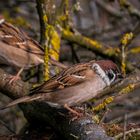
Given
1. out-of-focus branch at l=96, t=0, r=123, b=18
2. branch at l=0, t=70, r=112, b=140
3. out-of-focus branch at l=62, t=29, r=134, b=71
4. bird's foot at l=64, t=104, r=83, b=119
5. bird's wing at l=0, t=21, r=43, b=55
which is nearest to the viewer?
branch at l=0, t=70, r=112, b=140

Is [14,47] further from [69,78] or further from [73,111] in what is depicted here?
[73,111]

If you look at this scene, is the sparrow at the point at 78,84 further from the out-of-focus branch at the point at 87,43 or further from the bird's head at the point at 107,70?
the out-of-focus branch at the point at 87,43

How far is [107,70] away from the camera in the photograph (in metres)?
4.12

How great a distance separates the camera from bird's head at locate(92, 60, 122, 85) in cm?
410

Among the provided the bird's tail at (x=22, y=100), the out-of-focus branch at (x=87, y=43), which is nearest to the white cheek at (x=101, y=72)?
the bird's tail at (x=22, y=100)

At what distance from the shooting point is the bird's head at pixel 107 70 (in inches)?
161

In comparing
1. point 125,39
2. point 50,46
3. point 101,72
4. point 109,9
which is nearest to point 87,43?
point 125,39

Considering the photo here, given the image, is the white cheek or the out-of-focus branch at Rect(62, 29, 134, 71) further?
the out-of-focus branch at Rect(62, 29, 134, 71)

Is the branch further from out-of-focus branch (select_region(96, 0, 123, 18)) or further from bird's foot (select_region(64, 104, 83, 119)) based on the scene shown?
out-of-focus branch (select_region(96, 0, 123, 18))

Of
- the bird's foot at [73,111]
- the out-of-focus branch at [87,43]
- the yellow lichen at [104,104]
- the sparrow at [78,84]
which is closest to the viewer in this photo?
the bird's foot at [73,111]

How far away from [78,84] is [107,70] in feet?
0.85

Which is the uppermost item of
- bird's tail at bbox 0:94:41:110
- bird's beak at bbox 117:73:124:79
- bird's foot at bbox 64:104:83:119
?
bird's beak at bbox 117:73:124:79

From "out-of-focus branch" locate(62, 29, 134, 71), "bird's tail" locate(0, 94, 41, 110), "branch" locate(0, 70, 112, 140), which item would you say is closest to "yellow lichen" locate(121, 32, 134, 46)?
"out-of-focus branch" locate(62, 29, 134, 71)

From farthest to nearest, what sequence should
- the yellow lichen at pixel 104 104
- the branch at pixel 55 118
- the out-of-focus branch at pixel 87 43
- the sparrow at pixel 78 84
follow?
the out-of-focus branch at pixel 87 43 < the sparrow at pixel 78 84 < the yellow lichen at pixel 104 104 < the branch at pixel 55 118
